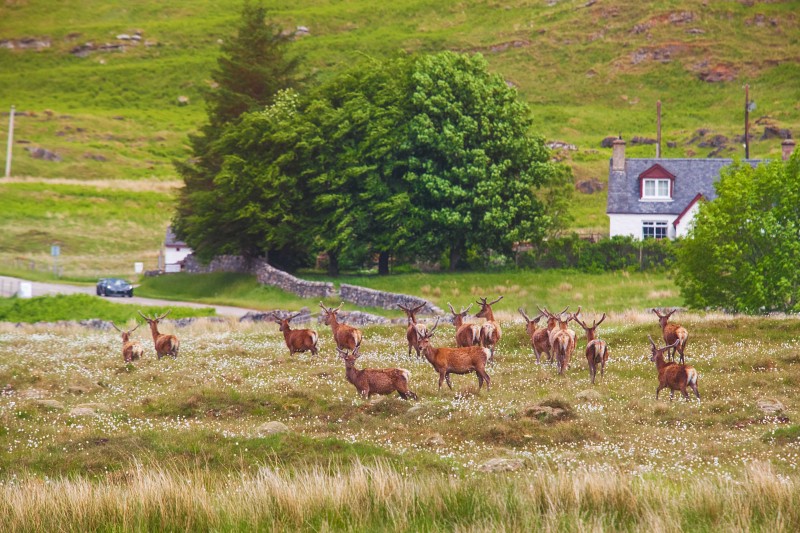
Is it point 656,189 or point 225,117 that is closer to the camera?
point 656,189

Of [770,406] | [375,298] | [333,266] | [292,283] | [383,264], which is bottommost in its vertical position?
[770,406]

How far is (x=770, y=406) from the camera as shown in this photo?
76.9 ft

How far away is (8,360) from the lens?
35188 mm

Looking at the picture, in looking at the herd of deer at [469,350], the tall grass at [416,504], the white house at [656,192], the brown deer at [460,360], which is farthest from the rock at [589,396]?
the white house at [656,192]

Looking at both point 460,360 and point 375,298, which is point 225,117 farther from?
point 460,360

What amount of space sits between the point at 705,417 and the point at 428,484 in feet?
28.4

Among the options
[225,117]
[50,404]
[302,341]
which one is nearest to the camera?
[50,404]

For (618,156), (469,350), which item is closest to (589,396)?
(469,350)

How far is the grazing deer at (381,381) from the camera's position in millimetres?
24969

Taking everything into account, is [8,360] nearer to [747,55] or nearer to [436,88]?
[436,88]

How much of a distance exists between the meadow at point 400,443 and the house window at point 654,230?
4384cm

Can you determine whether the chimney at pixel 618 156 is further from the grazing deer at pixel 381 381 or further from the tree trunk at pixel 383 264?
the grazing deer at pixel 381 381

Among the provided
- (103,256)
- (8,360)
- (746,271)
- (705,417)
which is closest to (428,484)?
(705,417)

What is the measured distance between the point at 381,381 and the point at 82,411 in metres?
7.11
